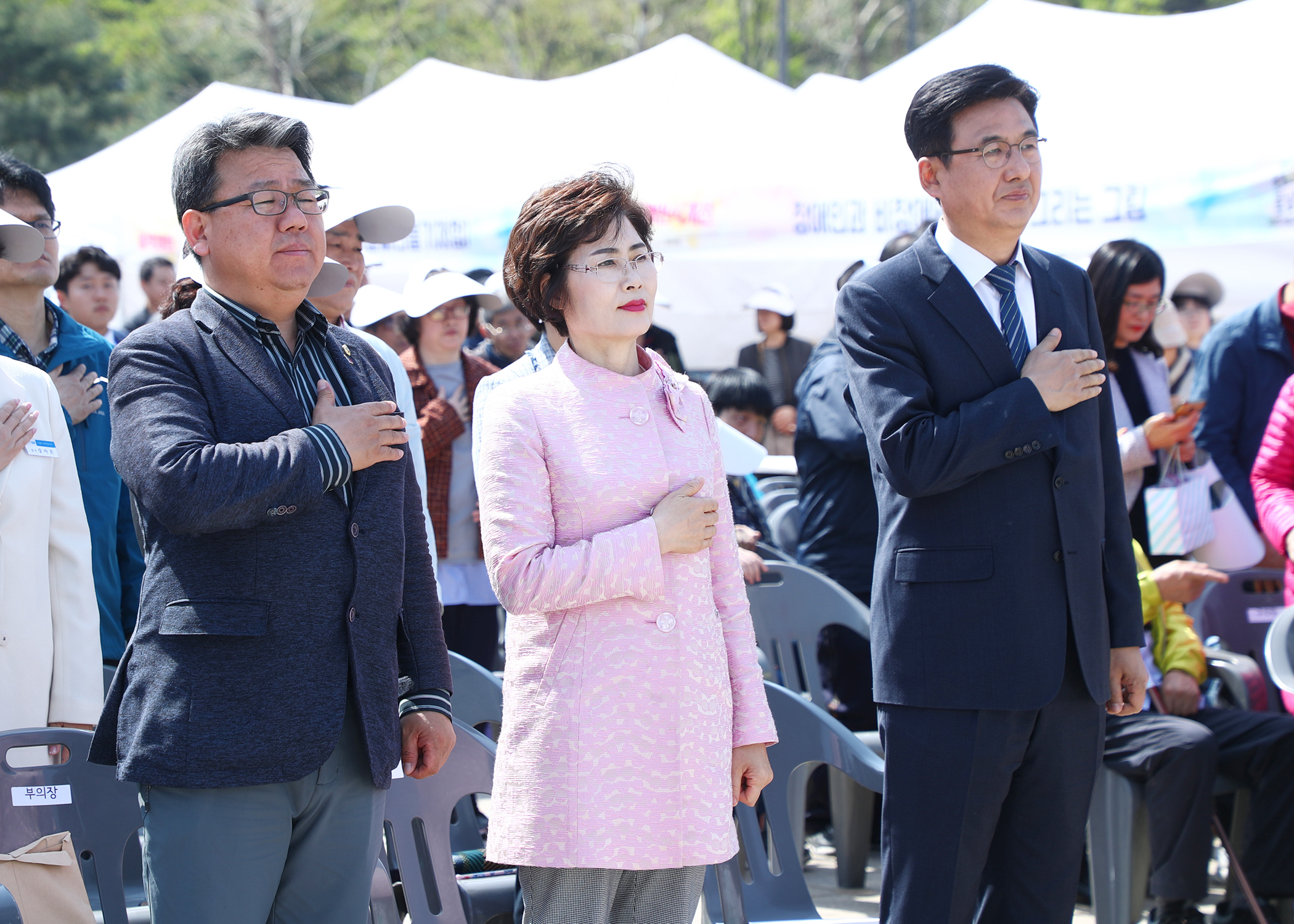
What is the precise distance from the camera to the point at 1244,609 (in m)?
4.43

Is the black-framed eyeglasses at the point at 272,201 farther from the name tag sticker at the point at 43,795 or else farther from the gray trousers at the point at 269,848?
the name tag sticker at the point at 43,795

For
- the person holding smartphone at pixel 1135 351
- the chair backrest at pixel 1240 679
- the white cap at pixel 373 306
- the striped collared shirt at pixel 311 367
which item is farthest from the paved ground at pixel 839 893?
the white cap at pixel 373 306

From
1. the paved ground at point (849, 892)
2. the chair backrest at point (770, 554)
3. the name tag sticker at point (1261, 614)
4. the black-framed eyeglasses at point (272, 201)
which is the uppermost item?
the black-framed eyeglasses at point (272, 201)

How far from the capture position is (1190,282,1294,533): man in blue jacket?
465cm

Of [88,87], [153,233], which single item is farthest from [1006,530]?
[88,87]

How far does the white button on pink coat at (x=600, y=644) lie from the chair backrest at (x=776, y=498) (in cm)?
394

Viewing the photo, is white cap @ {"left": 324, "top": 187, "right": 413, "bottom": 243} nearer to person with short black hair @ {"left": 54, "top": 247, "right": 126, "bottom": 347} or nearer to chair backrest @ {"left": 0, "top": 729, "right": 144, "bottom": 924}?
chair backrest @ {"left": 0, "top": 729, "right": 144, "bottom": 924}

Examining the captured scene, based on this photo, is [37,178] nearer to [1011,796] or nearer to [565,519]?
[565,519]

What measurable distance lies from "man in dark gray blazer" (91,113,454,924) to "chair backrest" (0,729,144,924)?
0.52 metres

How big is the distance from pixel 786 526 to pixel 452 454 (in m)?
1.75

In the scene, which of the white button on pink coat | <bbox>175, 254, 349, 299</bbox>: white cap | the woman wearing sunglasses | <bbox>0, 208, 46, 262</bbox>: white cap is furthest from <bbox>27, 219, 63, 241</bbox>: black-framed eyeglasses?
the white button on pink coat

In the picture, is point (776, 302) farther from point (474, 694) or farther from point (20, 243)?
point (20, 243)

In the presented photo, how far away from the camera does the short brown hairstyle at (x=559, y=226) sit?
7.61 ft

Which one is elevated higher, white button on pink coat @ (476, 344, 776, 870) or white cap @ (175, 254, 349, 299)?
white cap @ (175, 254, 349, 299)
